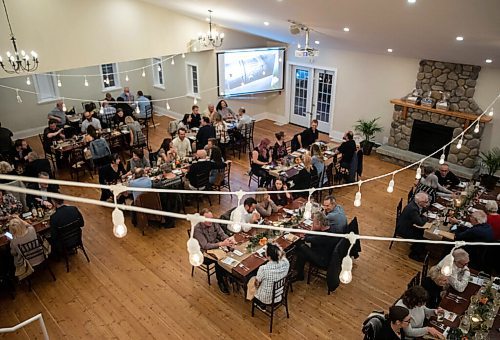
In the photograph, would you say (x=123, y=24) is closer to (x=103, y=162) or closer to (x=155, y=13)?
(x=155, y=13)

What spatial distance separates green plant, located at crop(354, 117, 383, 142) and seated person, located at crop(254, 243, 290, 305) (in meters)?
7.21

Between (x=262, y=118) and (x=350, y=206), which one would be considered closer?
(x=350, y=206)

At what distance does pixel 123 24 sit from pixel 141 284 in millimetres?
7098

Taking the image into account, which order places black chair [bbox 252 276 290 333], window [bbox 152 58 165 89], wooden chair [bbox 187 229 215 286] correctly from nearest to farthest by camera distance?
black chair [bbox 252 276 290 333], wooden chair [bbox 187 229 215 286], window [bbox 152 58 165 89]

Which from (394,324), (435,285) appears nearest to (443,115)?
(435,285)

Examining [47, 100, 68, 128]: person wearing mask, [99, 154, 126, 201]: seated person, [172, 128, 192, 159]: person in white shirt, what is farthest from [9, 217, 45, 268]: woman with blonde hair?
[47, 100, 68, 128]: person wearing mask

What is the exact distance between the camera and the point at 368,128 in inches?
455

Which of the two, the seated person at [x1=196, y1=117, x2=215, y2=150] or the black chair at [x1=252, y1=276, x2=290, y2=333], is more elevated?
the seated person at [x1=196, y1=117, x2=215, y2=150]

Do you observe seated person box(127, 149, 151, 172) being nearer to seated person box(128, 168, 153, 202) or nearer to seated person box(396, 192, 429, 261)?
seated person box(128, 168, 153, 202)

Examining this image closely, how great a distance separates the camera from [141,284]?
658 cm

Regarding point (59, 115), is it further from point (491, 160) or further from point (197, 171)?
point (491, 160)

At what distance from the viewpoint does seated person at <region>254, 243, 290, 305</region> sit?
529 cm

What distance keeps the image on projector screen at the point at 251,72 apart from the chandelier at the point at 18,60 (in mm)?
5364

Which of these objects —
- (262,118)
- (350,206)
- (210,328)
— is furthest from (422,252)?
(262,118)
